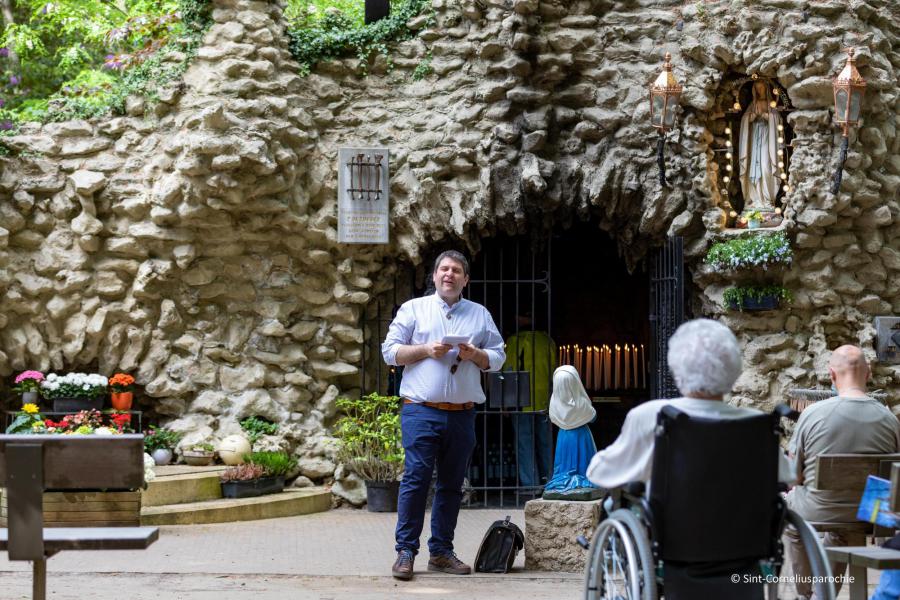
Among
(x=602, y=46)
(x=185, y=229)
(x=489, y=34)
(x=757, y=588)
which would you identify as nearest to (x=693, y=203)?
(x=602, y=46)

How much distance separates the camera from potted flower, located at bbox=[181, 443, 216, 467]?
9547 millimetres

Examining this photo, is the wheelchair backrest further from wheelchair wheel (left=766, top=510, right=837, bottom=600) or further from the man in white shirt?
the man in white shirt

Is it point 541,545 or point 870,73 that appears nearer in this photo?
point 541,545

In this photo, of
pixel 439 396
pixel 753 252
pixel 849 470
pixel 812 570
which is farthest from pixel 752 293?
pixel 812 570

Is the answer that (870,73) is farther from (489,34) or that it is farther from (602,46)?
(489,34)

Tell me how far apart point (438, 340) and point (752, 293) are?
430 centimetres

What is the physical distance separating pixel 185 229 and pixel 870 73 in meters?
5.92

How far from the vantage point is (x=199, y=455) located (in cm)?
955

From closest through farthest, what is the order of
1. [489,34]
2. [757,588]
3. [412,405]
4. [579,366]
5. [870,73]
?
1. [757,588]
2. [412,405]
3. [870,73]
4. [489,34]
5. [579,366]

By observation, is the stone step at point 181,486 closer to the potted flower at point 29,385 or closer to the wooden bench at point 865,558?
the potted flower at point 29,385

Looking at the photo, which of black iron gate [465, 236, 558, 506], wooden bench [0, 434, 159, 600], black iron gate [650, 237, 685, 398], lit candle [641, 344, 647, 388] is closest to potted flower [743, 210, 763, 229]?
black iron gate [650, 237, 685, 398]

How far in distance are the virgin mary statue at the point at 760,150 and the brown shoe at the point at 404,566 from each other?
514 cm

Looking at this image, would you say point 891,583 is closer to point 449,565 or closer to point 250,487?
point 449,565

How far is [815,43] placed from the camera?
30.8 ft
